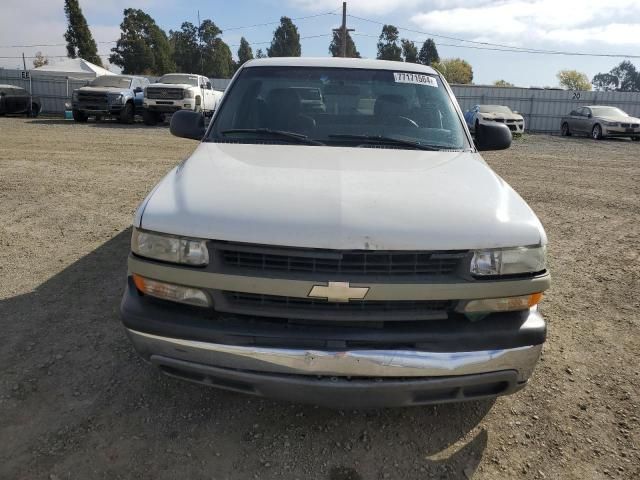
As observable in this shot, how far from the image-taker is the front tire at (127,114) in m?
20.0

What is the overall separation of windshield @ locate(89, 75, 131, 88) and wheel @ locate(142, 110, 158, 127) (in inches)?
60.7

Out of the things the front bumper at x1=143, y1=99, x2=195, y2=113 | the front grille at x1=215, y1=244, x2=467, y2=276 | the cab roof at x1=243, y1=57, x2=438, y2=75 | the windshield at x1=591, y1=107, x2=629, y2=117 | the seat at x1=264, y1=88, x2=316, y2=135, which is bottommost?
the front grille at x1=215, y1=244, x2=467, y2=276

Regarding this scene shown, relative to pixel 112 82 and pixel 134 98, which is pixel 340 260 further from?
pixel 112 82

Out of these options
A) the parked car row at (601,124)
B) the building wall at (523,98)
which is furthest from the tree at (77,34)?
the parked car row at (601,124)

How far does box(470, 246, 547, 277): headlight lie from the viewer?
2.17 metres

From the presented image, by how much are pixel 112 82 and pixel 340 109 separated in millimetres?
19907

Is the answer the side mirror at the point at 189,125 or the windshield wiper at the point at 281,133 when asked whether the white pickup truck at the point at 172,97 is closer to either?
the side mirror at the point at 189,125

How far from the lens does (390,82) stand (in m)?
3.72

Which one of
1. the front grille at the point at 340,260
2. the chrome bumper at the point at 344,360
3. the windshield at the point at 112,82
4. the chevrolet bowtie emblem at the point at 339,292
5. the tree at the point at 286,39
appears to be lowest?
the chrome bumper at the point at 344,360

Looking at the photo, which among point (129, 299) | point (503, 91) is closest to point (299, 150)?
point (129, 299)

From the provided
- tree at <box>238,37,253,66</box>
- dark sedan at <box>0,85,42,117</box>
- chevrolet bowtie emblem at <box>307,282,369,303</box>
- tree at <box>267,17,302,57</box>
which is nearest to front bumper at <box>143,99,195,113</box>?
dark sedan at <box>0,85,42,117</box>

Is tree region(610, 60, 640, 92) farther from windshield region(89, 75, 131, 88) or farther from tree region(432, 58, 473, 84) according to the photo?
windshield region(89, 75, 131, 88)

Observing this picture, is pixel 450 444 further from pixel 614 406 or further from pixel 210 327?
pixel 210 327

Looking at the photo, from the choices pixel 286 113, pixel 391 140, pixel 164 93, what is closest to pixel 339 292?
pixel 391 140
